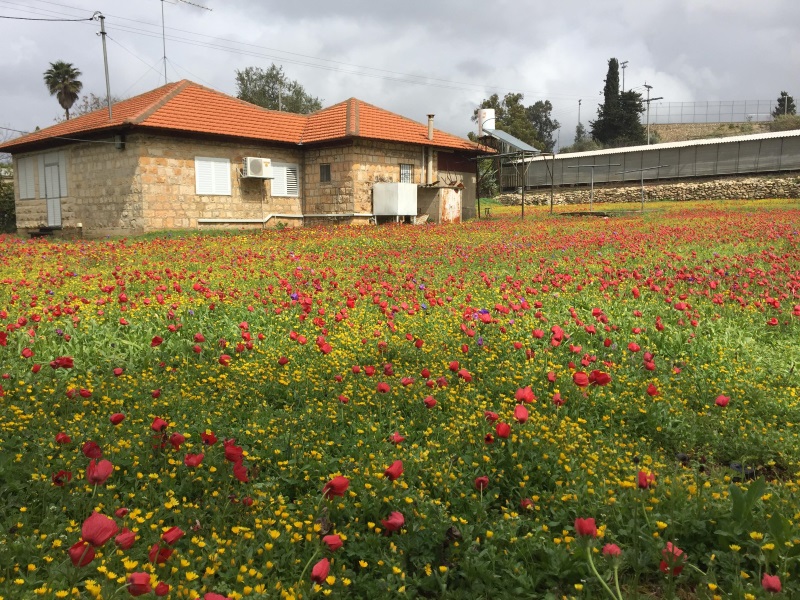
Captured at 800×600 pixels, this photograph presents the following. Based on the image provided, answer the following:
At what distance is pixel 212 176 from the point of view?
2123cm

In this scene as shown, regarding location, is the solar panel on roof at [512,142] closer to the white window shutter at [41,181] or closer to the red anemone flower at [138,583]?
the white window shutter at [41,181]

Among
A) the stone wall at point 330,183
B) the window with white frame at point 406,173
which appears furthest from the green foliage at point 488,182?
the stone wall at point 330,183

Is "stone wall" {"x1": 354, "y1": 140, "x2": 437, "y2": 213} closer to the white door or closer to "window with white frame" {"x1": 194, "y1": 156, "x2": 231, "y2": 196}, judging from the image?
"window with white frame" {"x1": 194, "y1": 156, "x2": 231, "y2": 196}

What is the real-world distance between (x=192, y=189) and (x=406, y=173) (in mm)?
8740

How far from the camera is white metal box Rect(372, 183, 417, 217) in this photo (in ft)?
74.0

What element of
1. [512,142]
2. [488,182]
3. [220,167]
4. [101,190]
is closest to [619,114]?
[488,182]

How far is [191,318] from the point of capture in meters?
5.82

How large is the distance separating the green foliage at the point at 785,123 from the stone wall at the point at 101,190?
184 feet

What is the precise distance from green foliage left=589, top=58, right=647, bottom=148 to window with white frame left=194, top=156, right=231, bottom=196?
46331mm

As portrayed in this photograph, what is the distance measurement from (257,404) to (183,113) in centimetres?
1994

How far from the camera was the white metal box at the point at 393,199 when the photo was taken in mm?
22562

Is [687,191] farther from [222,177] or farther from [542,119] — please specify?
[542,119]

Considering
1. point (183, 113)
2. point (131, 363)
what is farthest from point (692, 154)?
point (131, 363)

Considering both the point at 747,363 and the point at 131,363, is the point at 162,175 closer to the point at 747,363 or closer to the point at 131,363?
the point at 131,363
